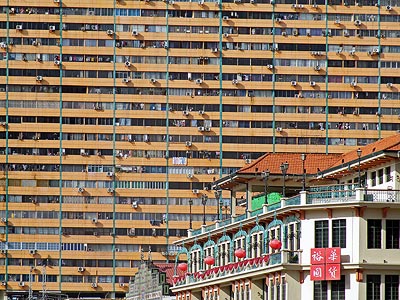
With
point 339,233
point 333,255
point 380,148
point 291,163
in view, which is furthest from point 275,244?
point 291,163

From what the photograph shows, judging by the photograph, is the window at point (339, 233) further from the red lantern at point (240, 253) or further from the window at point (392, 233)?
the red lantern at point (240, 253)

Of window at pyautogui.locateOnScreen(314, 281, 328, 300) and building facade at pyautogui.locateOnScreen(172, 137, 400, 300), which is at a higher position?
building facade at pyautogui.locateOnScreen(172, 137, 400, 300)

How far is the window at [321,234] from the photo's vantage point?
91688 mm

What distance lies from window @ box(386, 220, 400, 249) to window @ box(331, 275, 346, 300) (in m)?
3.63

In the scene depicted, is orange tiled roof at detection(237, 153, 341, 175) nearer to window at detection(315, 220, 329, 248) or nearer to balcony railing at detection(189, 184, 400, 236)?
balcony railing at detection(189, 184, 400, 236)

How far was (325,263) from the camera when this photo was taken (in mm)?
90625

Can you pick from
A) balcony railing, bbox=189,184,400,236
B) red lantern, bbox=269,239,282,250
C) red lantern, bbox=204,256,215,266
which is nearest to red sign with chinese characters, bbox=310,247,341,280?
balcony railing, bbox=189,184,400,236

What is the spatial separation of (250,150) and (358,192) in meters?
93.1

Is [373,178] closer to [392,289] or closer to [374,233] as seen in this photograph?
[374,233]

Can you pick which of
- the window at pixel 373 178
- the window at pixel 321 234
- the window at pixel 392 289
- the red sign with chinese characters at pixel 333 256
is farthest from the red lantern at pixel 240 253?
the window at pixel 392 289

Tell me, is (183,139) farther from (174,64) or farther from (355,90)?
(355,90)

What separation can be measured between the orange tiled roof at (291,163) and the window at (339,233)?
87.8ft

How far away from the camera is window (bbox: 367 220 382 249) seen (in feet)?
296

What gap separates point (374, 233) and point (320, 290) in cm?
512
